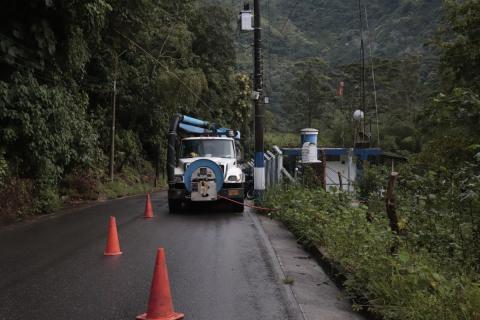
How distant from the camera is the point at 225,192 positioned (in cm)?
1675

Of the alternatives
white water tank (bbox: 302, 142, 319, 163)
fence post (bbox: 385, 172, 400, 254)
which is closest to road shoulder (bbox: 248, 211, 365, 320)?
fence post (bbox: 385, 172, 400, 254)

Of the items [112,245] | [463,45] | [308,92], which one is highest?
[308,92]

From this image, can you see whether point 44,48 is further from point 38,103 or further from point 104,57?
point 104,57

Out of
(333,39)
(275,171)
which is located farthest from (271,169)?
(333,39)

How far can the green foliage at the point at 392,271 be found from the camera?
211 inches

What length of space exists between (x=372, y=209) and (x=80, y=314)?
23.5ft

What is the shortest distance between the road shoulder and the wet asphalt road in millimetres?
218

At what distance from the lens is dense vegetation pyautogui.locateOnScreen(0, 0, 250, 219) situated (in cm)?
1541

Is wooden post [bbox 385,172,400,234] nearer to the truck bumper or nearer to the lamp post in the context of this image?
the truck bumper

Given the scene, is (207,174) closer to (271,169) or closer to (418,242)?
(271,169)

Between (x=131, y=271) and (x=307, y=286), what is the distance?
2716mm

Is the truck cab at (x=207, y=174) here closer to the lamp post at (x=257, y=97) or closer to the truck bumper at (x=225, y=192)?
the truck bumper at (x=225, y=192)

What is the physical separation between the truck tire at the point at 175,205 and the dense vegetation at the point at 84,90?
3.60 metres

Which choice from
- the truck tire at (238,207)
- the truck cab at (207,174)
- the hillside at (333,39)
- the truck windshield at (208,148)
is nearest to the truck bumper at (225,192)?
the truck cab at (207,174)
